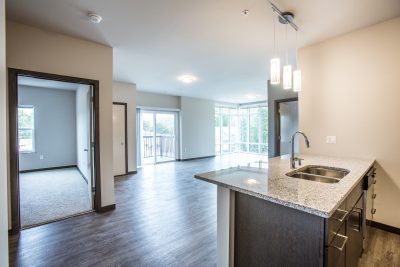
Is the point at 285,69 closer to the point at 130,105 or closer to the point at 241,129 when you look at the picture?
the point at 130,105

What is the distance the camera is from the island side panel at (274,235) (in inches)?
47.2

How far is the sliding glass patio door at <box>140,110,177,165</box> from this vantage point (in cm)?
725

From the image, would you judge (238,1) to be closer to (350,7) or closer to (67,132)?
(350,7)

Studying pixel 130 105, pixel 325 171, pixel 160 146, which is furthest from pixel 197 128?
pixel 325 171

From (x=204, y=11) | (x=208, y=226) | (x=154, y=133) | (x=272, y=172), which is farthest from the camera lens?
(x=154, y=133)

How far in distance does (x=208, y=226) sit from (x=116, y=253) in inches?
44.9

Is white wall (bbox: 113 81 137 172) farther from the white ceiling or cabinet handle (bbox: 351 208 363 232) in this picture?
cabinet handle (bbox: 351 208 363 232)

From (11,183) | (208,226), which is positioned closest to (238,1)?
(208,226)

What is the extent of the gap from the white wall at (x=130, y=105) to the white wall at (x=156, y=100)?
0.99 m

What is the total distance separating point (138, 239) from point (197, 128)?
6.35 metres

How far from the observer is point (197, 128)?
337 inches

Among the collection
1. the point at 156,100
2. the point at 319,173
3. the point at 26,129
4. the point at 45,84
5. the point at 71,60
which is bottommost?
the point at 319,173

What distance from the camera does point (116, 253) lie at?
7.04ft

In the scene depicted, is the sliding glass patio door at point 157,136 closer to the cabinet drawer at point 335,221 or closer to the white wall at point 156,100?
the white wall at point 156,100
